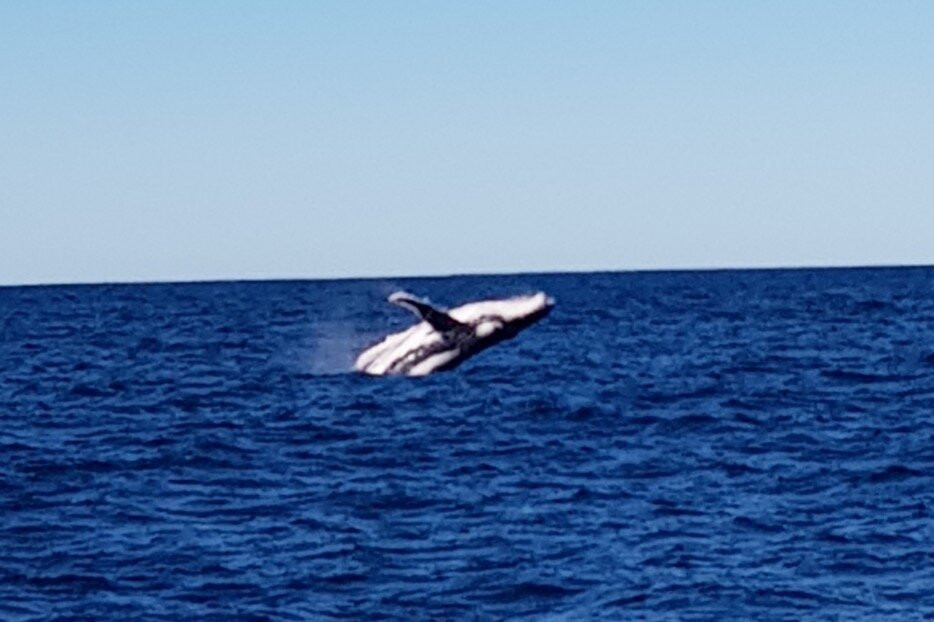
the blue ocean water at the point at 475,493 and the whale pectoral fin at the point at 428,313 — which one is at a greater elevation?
the whale pectoral fin at the point at 428,313

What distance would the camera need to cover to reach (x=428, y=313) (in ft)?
88.2

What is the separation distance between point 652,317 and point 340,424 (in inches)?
2112

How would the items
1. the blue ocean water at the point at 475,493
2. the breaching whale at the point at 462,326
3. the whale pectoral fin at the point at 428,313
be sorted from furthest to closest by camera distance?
1. the breaching whale at the point at 462,326
2. the whale pectoral fin at the point at 428,313
3. the blue ocean water at the point at 475,493

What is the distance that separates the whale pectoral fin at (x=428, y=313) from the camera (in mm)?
25820

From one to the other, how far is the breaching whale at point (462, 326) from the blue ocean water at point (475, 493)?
1.45 metres

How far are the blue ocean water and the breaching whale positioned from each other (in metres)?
1.45

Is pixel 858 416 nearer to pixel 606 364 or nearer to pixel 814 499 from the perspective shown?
pixel 814 499

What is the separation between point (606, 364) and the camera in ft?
157

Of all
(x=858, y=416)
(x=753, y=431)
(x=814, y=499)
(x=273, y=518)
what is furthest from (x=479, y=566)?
(x=858, y=416)

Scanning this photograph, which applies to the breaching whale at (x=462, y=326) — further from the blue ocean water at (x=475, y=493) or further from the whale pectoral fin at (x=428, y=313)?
the blue ocean water at (x=475, y=493)

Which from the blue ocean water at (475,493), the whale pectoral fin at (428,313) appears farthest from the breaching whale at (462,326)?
the blue ocean water at (475,493)

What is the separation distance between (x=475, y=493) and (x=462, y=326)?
5086 mm

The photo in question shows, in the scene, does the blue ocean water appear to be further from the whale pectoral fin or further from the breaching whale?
the whale pectoral fin

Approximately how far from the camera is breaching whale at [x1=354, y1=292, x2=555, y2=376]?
1053 inches
